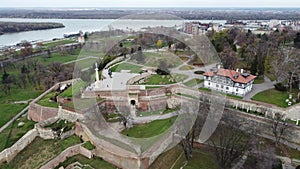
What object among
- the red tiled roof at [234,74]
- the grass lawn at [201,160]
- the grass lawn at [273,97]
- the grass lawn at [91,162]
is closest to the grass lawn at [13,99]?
the grass lawn at [91,162]

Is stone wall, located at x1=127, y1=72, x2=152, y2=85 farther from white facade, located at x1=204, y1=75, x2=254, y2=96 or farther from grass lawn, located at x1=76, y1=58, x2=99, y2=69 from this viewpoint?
grass lawn, located at x1=76, y1=58, x2=99, y2=69

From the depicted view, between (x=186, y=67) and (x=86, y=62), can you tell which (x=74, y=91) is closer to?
(x=186, y=67)

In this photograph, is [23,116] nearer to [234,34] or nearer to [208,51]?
[208,51]

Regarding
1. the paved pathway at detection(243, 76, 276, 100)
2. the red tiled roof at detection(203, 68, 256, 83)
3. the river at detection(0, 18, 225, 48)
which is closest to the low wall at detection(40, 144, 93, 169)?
the red tiled roof at detection(203, 68, 256, 83)

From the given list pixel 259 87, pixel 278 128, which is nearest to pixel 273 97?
pixel 259 87

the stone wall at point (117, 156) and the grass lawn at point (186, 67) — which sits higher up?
the grass lawn at point (186, 67)

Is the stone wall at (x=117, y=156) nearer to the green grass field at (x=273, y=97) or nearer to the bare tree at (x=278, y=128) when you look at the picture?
the bare tree at (x=278, y=128)
